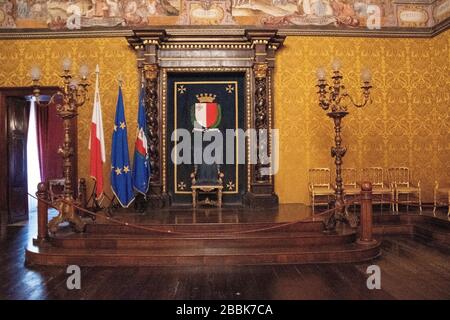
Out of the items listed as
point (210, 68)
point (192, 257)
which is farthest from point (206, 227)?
point (210, 68)

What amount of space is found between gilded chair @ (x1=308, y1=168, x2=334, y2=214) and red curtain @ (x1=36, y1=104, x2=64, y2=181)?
25.9 ft

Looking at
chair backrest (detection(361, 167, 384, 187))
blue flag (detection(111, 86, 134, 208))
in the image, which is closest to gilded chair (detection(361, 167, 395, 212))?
chair backrest (detection(361, 167, 384, 187))

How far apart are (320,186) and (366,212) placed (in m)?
2.80

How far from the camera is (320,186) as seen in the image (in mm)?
8852

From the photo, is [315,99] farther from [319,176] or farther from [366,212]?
[366,212]

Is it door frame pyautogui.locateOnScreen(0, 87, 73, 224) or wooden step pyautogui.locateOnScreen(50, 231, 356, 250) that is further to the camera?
door frame pyautogui.locateOnScreen(0, 87, 73, 224)

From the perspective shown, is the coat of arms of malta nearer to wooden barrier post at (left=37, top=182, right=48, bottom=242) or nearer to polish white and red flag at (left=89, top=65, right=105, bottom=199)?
polish white and red flag at (left=89, top=65, right=105, bottom=199)

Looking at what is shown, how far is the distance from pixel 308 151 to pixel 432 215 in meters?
2.89

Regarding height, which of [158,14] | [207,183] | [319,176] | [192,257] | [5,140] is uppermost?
[158,14]

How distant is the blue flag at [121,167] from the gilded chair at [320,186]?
3.69m

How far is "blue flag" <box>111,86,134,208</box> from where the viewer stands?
7.63 m

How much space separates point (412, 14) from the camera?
9469mm
